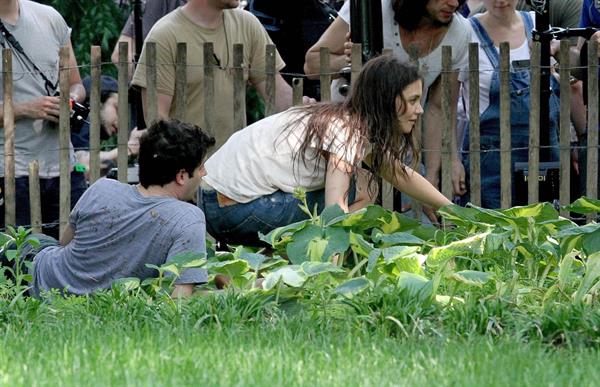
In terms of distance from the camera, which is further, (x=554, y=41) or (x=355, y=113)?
(x=554, y=41)

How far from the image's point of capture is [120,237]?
631cm

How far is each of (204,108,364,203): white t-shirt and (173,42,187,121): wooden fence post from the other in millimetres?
1301

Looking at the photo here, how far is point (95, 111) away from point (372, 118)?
7.24 ft

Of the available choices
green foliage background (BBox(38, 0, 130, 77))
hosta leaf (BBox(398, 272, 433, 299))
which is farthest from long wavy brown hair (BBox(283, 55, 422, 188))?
green foliage background (BBox(38, 0, 130, 77))

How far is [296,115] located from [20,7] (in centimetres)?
247

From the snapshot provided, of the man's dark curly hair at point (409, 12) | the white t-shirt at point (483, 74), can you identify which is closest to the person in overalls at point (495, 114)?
the white t-shirt at point (483, 74)

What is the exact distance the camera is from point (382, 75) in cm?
679

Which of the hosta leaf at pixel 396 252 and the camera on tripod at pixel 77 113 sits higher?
the camera on tripod at pixel 77 113

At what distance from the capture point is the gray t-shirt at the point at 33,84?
8.45 m

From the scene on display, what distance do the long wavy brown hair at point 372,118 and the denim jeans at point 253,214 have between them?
25cm

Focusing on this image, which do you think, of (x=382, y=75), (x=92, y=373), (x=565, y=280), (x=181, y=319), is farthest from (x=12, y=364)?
(x=382, y=75)

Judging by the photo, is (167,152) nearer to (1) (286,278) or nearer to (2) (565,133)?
(1) (286,278)

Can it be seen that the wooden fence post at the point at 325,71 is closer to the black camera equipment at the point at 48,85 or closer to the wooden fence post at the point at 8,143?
the black camera equipment at the point at 48,85

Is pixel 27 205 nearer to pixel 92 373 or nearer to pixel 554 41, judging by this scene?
pixel 554 41
